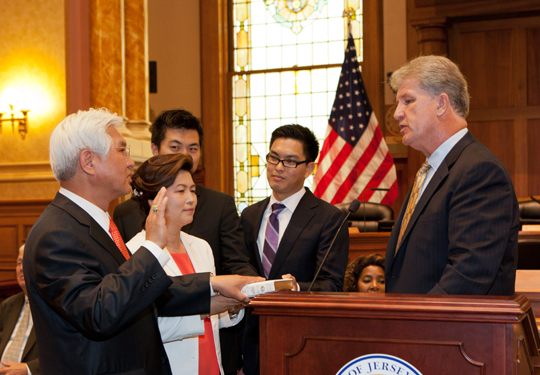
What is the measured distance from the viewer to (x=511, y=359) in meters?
1.35

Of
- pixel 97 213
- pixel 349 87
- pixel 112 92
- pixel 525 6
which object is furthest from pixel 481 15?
pixel 97 213

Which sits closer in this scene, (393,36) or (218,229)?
(218,229)

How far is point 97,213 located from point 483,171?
1.32 meters

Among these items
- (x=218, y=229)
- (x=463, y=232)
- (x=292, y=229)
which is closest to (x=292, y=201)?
(x=292, y=229)

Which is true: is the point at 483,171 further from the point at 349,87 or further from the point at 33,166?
the point at 349,87

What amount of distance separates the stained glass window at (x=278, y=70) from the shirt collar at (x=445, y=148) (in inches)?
265

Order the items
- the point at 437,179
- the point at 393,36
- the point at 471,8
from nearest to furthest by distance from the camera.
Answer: the point at 437,179
the point at 471,8
the point at 393,36

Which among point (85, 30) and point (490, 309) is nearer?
point (490, 309)

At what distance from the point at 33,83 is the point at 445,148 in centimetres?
532

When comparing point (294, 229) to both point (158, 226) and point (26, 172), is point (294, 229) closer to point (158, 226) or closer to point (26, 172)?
point (158, 226)

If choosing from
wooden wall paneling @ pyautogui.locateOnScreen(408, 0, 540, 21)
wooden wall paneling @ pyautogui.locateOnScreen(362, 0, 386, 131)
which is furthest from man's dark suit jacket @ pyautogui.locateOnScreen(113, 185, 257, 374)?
wooden wall paneling @ pyautogui.locateOnScreen(362, 0, 386, 131)

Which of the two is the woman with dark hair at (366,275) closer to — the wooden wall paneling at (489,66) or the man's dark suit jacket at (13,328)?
the man's dark suit jacket at (13,328)

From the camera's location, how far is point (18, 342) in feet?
11.1

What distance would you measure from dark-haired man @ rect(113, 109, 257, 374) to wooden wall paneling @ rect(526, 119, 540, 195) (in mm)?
6608
